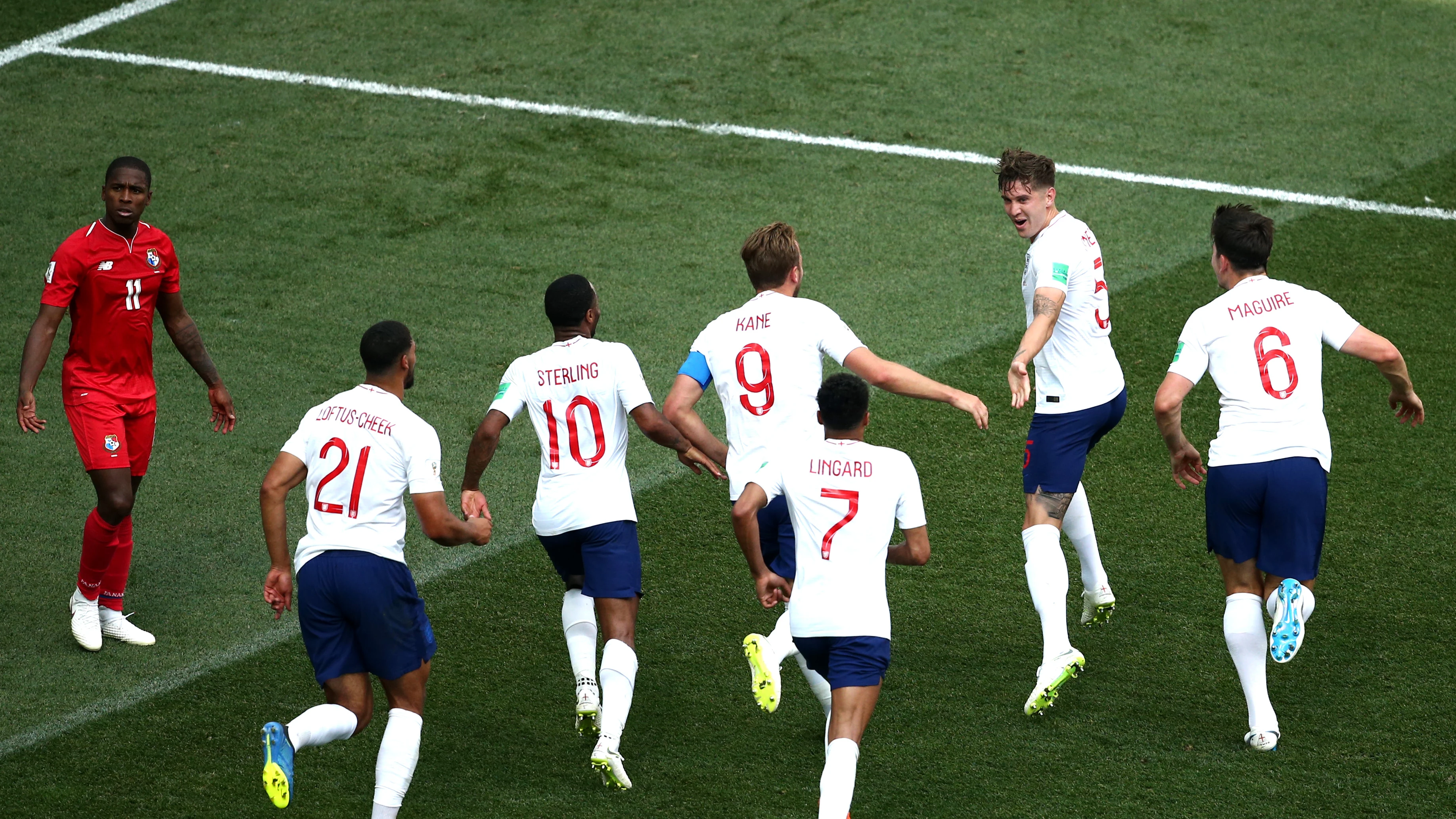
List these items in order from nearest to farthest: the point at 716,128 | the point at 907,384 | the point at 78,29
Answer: the point at 907,384 → the point at 716,128 → the point at 78,29

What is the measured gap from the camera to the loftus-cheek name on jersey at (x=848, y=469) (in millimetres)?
5129

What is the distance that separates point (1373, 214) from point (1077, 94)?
10.0ft

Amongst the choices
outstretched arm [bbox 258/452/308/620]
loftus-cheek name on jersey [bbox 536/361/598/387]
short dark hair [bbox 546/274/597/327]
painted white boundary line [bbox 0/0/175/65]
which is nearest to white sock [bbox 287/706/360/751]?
outstretched arm [bbox 258/452/308/620]

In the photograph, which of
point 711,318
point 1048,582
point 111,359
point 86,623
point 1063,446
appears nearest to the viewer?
point 1048,582

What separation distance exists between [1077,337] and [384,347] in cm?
298

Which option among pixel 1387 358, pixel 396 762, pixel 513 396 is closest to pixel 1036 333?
pixel 1387 358

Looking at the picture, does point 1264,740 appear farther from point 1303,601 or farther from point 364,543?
point 364,543

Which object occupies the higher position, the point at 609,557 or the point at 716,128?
the point at 716,128

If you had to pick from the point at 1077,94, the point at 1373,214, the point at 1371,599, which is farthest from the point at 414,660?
the point at 1077,94

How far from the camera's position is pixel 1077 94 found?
1378cm

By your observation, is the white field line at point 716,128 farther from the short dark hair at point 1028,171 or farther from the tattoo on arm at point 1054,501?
the tattoo on arm at point 1054,501

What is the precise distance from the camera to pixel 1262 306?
592cm

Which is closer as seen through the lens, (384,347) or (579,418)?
(384,347)

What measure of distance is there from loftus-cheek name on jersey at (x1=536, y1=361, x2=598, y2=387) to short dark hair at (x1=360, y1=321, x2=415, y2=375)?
635mm
